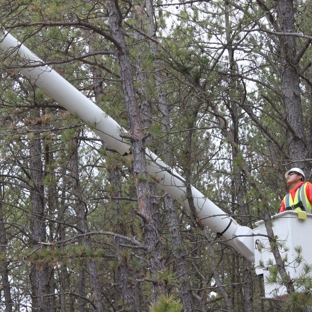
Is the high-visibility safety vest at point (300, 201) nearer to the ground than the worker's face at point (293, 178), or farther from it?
nearer to the ground

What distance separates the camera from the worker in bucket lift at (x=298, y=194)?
255 inches

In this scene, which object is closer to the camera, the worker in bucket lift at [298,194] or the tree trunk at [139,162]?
the tree trunk at [139,162]

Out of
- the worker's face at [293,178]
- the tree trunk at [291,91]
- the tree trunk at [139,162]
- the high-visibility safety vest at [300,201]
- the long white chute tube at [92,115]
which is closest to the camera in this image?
the tree trunk at [139,162]

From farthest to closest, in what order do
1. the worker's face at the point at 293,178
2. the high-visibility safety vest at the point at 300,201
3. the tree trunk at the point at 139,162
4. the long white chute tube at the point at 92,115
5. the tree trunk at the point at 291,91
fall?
the tree trunk at the point at 291,91 → the worker's face at the point at 293,178 → the long white chute tube at the point at 92,115 → the high-visibility safety vest at the point at 300,201 → the tree trunk at the point at 139,162

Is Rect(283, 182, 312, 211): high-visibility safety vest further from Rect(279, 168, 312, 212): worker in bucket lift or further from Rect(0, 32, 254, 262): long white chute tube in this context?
Rect(0, 32, 254, 262): long white chute tube

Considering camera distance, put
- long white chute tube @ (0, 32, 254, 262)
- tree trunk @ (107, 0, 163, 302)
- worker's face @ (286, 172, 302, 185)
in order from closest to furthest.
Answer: tree trunk @ (107, 0, 163, 302) → long white chute tube @ (0, 32, 254, 262) → worker's face @ (286, 172, 302, 185)

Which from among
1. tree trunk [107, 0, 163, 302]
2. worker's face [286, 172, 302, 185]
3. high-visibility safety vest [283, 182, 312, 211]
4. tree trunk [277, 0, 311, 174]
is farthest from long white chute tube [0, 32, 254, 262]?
tree trunk [277, 0, 311, 174]

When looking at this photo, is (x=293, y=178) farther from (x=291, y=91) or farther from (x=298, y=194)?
(x=291, y=91)

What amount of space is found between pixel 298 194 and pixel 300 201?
3.5 inches

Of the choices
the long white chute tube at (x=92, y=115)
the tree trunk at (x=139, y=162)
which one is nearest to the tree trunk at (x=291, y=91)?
the long white chute tube at (x=92, y=115)

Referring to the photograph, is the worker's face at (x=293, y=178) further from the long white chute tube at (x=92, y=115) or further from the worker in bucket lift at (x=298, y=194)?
the long white chute tube at (x=92, y=115)

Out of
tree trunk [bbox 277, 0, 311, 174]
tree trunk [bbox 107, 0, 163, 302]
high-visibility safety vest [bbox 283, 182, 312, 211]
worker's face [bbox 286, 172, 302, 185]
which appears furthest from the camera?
tree trunk [bbox 277, 0, 311, 174]

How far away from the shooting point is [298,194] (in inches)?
261

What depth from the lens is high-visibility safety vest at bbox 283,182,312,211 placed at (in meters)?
6.47
